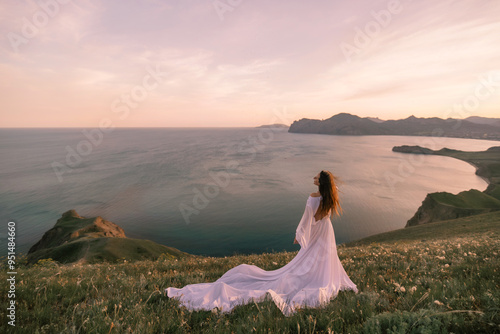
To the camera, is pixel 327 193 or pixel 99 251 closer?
pixel 327 193

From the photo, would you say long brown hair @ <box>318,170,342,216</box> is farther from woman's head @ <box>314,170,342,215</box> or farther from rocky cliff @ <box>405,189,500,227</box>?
rocky cliff @ <box>405,189,500,227</box>

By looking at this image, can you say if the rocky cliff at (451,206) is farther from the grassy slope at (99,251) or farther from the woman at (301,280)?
the woman at (301,280)

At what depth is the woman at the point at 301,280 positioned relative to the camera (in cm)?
539

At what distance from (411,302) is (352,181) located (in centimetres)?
12213


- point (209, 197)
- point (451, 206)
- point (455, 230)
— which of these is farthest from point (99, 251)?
point (451, 206)

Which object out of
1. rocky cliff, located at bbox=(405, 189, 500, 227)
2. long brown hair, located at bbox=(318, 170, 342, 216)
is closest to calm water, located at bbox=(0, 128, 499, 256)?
rocky cliff, located at bbox=(405, 189, 500, 227)

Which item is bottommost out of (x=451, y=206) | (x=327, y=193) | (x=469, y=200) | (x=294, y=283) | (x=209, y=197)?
(x=209, y=197)

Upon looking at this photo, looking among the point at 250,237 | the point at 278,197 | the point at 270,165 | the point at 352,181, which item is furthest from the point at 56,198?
the point at 352,181

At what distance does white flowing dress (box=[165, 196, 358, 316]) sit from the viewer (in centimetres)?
535

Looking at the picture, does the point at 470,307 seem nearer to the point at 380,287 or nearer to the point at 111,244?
the point at 380,287

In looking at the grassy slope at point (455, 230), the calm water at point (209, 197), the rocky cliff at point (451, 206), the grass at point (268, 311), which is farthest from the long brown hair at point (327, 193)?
the rocky cliff at point (451, 206)

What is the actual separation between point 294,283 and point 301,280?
0.25 metres

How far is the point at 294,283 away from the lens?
6469 mm

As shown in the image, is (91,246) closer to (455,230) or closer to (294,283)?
(294,283)
